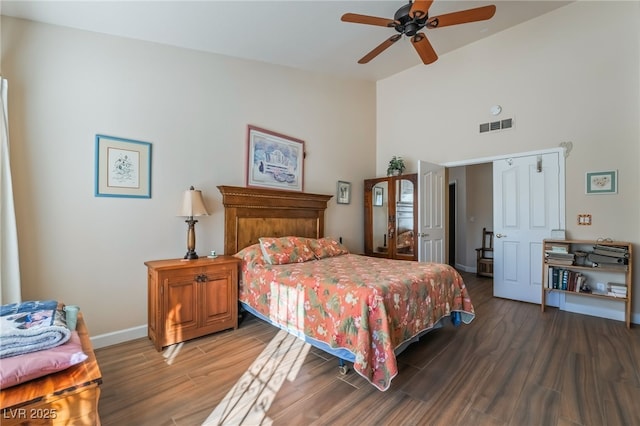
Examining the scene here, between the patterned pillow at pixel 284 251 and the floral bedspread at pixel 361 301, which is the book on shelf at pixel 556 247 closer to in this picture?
the floral bedspread at pixel 361 301

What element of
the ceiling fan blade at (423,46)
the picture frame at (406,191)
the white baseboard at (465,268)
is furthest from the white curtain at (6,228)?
the white baseboard at (465,268)

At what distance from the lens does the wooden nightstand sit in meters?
2.48

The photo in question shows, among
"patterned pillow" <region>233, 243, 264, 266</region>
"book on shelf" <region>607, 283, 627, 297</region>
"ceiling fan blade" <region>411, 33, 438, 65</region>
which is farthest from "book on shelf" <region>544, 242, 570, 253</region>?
"patterned pillow" <region>233, 243, 264, 266</region>

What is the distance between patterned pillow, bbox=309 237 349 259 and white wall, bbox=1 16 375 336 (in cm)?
119

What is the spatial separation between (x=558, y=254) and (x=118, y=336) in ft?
16.5

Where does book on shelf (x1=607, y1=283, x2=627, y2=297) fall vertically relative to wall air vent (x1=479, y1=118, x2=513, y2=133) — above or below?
below

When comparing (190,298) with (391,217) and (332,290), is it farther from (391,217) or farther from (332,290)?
(391,217)

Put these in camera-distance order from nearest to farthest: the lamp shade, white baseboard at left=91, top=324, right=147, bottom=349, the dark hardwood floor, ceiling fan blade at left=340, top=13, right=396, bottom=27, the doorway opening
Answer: the dark hardwood floor < ceiling fan blade at left=340, top=13, right=396, bottom=27 < white baseboard at left=91, top=324, right=147, bottom=349 < the lamp shade < the doorway opening

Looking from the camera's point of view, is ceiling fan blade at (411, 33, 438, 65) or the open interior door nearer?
ceiling fan blade at (411, 33, 438, 65)

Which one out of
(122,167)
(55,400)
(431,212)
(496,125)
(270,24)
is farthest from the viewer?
(431,212)

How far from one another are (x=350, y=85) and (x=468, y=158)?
2365mm

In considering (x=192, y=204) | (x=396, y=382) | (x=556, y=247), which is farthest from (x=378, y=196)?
(x=396, y=382)

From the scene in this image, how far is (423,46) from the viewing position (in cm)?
275

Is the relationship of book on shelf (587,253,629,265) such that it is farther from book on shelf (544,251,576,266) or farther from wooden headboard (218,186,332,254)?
wooden headboard (218,186,332,254)
